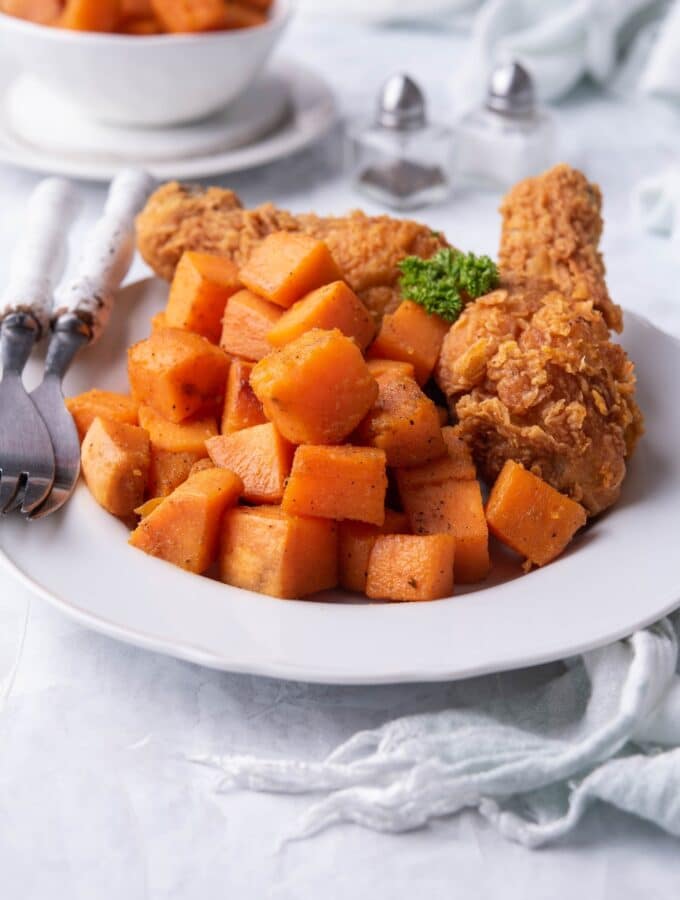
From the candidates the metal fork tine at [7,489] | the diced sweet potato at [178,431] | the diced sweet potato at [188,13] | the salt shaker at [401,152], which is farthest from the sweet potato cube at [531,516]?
the diced sweet potato at [188,13]

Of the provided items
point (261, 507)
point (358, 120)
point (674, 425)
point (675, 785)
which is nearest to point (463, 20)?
point (358, 120)

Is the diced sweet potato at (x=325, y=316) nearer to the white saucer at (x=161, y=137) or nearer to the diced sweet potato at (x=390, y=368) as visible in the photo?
the diced sweet potato at (x=390, y=368)

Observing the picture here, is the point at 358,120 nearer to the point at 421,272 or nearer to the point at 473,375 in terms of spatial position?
the point at 421,272

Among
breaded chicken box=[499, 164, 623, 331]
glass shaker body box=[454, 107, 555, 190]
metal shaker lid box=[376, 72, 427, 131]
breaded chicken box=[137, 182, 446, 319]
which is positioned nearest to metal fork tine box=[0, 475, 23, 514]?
breaded chicken box=[137, 182, 446, 319]

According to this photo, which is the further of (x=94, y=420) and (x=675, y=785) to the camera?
(x=94, y=420)

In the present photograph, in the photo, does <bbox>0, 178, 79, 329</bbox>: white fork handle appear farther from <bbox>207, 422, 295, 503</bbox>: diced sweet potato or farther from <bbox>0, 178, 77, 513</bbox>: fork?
<bbox>207, 422, 295, 503</bbox>: diced sweet potato
